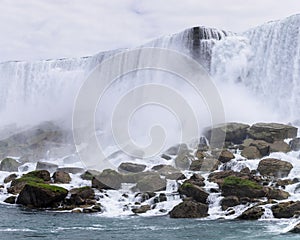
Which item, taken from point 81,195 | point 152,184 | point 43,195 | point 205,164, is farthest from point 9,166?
point 205,164

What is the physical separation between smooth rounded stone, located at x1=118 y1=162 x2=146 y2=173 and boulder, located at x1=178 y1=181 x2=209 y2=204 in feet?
21.6

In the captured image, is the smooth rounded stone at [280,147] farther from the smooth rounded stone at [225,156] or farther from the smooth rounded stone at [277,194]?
the smooth rounded stone at [277,194]

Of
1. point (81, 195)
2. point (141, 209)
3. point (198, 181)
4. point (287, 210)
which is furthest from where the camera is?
point (198, 181)

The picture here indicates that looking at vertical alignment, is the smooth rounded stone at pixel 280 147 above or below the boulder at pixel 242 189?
above

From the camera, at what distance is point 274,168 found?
81.9 ft

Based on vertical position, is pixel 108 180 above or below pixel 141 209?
above

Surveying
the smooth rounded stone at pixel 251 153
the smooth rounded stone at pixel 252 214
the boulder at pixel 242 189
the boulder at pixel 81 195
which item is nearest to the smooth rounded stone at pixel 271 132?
the smooth rounded stone at pixel 251 153

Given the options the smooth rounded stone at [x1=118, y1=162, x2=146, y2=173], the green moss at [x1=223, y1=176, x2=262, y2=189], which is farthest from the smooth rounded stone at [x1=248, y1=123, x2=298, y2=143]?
the green moss at [x1=223, y1=176, x2=262, y2=189]

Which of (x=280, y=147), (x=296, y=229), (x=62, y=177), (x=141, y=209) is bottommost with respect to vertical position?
(x=296, y=229)

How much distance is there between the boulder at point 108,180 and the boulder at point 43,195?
2.92 m

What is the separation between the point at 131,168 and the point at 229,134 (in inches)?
285

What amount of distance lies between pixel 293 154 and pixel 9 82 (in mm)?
43007

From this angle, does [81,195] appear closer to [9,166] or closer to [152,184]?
[152,184]

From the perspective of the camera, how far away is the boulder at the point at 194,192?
71.4ft
